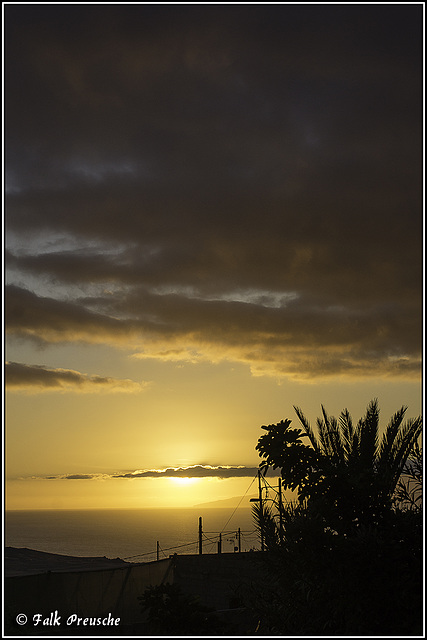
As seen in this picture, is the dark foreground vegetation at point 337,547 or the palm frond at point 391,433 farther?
the palm frond at point 391,433

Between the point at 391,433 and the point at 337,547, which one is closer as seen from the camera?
the point at 337,547

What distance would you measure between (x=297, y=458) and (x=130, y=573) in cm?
1379

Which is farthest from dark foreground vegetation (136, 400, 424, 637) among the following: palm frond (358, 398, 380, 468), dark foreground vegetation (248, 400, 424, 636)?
palm frond (358, 398, 380, 468)

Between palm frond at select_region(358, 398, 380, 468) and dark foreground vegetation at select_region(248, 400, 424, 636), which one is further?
palm frond at select_region(358, 398, 380, 468)

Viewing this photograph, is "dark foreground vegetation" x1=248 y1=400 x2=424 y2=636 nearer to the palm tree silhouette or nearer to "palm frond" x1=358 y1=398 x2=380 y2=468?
the palm tree silhouette

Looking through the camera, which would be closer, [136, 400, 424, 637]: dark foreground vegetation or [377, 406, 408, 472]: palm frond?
[136, 400, 424, 637]: dark foreground vegetation

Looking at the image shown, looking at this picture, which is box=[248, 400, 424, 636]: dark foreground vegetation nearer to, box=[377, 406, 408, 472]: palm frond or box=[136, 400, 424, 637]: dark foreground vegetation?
box=[136, 400, 424, 637]: dark foreground vegetation

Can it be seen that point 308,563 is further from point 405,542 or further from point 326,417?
point 326,417

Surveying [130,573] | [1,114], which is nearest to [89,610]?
[130,573]

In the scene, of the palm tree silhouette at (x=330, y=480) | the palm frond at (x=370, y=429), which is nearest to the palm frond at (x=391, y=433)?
the palm frond at (x=370, y=429)

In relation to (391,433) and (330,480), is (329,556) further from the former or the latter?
(391,433)

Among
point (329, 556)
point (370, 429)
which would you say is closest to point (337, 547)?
point (329, 556)

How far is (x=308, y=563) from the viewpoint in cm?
771

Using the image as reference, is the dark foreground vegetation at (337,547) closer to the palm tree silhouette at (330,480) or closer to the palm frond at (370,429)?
the palm tree silhouette at (330,480)
